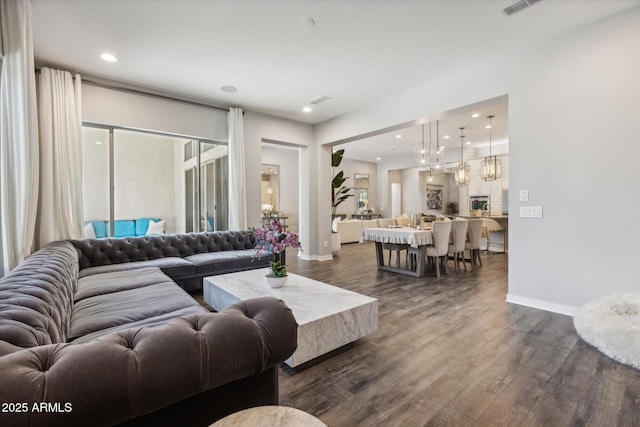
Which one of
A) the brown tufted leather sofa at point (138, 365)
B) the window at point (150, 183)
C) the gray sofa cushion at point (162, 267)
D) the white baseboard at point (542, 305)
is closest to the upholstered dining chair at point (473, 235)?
the white baseboard at point (542, 305)

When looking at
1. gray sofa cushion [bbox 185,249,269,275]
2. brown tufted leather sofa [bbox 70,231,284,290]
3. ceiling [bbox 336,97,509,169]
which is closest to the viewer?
brown tufted leather sofa [bbox 70,231,284,290]

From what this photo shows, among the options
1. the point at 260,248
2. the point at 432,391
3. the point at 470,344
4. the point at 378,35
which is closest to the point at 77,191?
the point at 260,248

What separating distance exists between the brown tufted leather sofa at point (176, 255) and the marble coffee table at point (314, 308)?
2.68 feet

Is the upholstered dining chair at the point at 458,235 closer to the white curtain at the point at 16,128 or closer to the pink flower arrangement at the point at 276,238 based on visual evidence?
the pink flower arrangement at the point at 276,238

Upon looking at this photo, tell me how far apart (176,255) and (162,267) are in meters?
0.65

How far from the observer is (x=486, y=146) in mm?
9094

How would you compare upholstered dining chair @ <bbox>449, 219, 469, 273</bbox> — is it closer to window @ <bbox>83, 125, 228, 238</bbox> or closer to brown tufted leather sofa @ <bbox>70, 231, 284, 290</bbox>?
brown tufted leather sofa @ <bbox>70, 231, 284, 290</bbox>

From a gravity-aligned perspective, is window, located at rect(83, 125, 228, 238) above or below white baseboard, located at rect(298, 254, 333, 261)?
above

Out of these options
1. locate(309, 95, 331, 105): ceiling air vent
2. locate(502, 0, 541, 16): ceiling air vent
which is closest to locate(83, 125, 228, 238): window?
locate(309, 95, 331, 105): ceiling air vent

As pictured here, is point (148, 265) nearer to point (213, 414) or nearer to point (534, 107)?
point (213, 414)

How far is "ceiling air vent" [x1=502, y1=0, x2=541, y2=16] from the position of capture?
254cm

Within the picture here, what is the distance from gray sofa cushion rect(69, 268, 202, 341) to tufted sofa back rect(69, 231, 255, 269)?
2.72 ft

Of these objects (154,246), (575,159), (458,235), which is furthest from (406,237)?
(154,246)

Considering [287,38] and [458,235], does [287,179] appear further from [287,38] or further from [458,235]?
[287,38]
